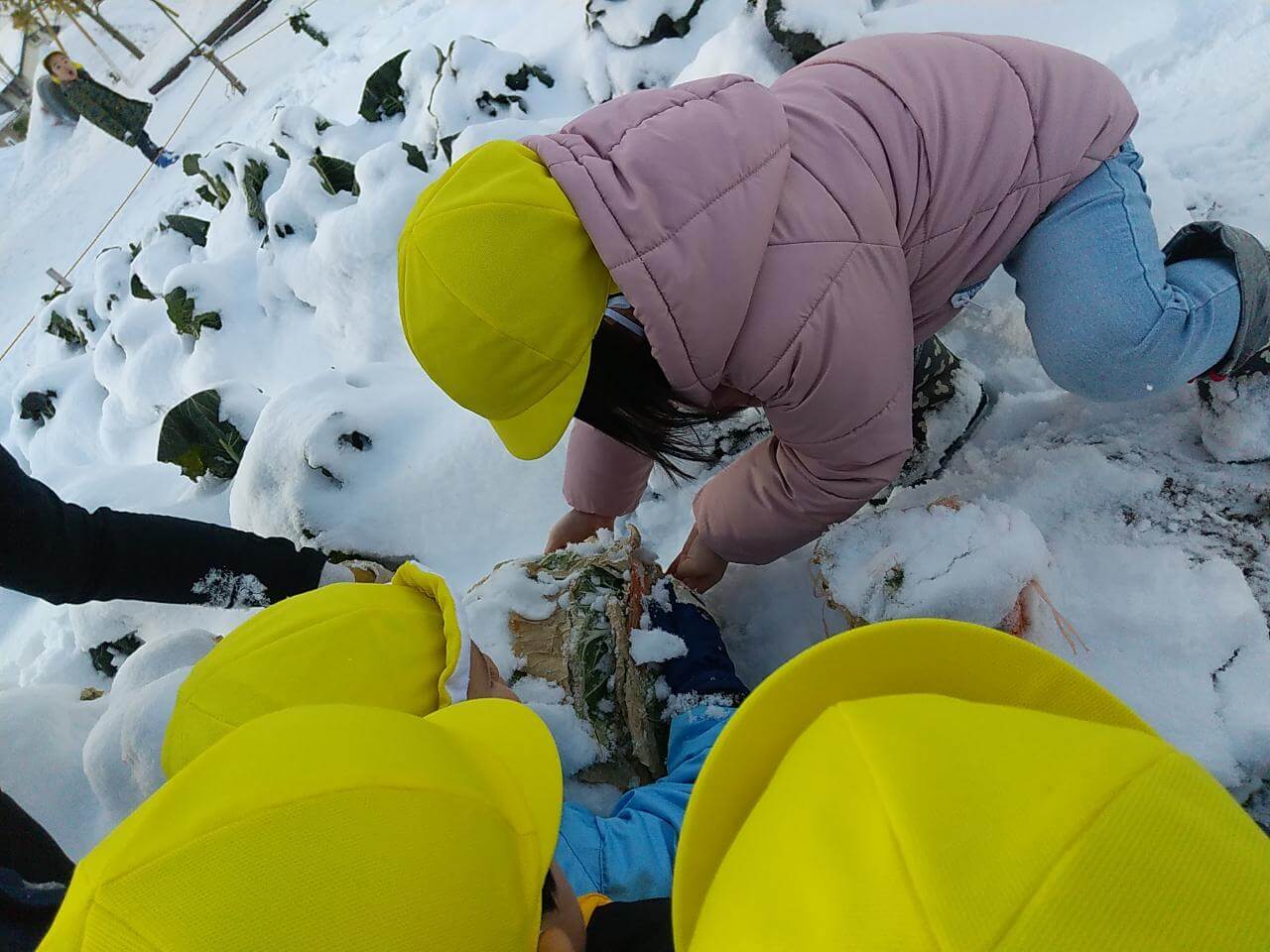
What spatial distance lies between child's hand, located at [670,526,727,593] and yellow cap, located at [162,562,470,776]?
39 cm

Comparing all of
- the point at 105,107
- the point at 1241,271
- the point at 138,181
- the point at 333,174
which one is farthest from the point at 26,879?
the point at 138,181

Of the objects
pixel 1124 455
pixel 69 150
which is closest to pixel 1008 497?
pixel 1124 455

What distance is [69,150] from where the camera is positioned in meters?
6.42

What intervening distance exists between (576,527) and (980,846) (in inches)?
33.2

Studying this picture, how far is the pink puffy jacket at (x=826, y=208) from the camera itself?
55 centimetres

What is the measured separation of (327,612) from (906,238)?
689 millimetres

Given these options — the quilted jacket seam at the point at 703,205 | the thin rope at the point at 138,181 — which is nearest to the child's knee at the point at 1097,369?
the quilted jacket seam at the point at 703,205

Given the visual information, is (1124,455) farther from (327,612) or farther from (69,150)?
(69,150)

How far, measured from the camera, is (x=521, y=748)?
60 cm

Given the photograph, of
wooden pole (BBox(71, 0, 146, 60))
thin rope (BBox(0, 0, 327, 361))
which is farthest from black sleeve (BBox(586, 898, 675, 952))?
wooden pole (BBox(71, 0, 146, 60))

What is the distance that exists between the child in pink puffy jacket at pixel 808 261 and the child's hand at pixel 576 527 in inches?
10.5

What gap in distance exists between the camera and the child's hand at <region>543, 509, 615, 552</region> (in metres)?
1.08

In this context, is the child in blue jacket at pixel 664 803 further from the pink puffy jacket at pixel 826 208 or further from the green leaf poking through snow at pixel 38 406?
the green leaf poking through snow at pixel 38 406

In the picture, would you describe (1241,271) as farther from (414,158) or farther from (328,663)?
(414,158)
